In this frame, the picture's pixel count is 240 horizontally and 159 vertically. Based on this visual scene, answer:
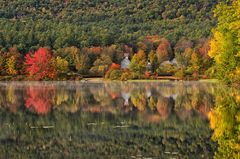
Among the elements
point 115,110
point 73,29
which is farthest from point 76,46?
point 115,110

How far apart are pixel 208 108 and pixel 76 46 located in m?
78.5

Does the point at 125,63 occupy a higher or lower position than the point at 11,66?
higher

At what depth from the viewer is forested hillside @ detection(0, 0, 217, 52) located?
110812 mm

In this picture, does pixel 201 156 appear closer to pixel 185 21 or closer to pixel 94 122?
pixel 94 122

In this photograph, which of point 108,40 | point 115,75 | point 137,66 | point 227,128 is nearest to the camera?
point 227,128

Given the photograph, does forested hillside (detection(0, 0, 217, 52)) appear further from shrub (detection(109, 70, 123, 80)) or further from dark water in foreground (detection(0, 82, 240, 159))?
dark water in foreground (detection(0, 82, 240, 159))

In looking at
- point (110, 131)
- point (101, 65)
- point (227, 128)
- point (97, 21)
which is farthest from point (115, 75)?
point (227, 128)

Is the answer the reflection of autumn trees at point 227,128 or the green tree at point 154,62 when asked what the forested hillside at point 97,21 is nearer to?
the green tree at point 154,62

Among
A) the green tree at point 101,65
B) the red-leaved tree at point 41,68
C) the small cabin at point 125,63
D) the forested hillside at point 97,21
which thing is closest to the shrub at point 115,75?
the green tree at point 101,65

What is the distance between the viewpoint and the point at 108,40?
113500mm

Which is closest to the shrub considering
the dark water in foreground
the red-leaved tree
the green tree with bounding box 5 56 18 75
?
the red-leaved tree

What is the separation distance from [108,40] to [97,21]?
106ft

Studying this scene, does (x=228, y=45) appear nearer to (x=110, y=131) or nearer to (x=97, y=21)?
(x=110, y=131)

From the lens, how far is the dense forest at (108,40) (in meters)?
96.4
